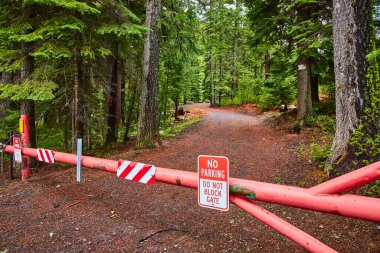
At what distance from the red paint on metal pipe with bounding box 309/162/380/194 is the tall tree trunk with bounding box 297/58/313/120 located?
936 cm

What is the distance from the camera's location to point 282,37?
1175 cm

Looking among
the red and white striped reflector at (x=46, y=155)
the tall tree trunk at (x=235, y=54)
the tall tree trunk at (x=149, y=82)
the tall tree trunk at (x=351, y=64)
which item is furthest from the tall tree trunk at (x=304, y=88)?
the tall tree trunk at (x=235, y=54)

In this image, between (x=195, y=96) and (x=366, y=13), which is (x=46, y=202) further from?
(x=195, y=96)

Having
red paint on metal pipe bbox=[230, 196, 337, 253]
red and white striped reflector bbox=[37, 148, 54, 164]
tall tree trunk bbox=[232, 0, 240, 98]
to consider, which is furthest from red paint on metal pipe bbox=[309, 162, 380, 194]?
tall tree trunk bbox=[232, 0, 240, 98]

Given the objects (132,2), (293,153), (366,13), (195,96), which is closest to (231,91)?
(195,96)

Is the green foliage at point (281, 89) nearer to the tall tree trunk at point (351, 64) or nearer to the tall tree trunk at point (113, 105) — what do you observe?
the tall tree trunk at point (113, 105)

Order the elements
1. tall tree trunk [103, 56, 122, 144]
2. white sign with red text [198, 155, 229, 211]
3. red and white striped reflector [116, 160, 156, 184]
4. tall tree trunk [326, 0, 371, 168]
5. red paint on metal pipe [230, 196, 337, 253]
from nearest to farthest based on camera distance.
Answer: red paint on metal pipe [230, 196, 337, 253], white sign with red text [198, 155, 229, 211], red and white striped reflector [116, 160, 156, 184], tall tree trunk [326, 0, 371, 168], tall tree trunk [103, 56, 122, 144]

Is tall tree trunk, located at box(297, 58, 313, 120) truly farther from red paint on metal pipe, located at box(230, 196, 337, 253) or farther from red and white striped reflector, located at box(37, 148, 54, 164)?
red and white striped reflector, located at box(37, 148, 54, 164)

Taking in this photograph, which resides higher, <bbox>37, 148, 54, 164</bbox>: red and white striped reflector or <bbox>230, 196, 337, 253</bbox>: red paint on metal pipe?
<bbox>37, 148, 54, 164</bbox>: red and white striped reflector

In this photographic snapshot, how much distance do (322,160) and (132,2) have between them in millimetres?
10319

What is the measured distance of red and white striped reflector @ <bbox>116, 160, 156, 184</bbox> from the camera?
3826 mm

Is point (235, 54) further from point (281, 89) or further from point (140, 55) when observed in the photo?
point (140, 55)

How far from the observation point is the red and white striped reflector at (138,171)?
3826 mm

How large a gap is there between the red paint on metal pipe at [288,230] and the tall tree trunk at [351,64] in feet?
11.4
